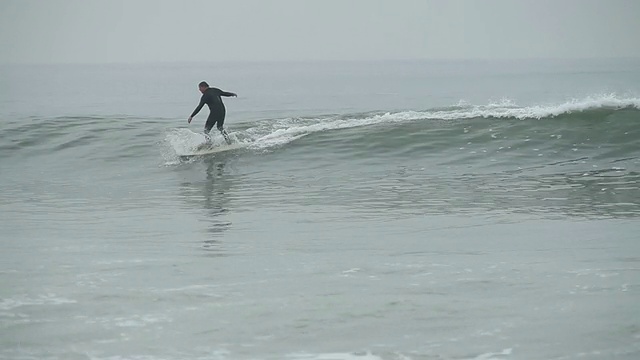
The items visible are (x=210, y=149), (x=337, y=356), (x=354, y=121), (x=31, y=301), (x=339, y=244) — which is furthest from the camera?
(x=354, y=121)

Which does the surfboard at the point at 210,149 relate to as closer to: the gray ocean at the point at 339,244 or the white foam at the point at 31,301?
the gray ocean at the point at 339,244

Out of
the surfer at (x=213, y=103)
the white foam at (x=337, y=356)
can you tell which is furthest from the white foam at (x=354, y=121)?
the white foam at (x=337, y=356)

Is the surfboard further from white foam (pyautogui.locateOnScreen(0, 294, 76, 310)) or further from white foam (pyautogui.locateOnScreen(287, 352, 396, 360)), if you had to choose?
white foam (pyautogui.locateOnScreen(287, 352, 396, 360))

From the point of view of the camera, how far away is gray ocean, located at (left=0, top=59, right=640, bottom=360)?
7012 millimetres

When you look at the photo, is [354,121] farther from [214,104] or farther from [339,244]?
[339,244]

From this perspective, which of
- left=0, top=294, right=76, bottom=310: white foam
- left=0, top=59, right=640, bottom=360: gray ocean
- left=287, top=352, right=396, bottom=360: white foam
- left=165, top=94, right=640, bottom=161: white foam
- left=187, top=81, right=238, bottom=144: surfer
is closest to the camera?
left=287, top=352, right=396, bottom=360: white foam

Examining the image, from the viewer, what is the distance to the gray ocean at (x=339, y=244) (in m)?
7.01

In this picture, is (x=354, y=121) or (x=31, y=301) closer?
(x=31, y=301)

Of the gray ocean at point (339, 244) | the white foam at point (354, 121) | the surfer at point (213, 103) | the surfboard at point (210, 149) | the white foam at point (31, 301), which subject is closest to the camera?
the gray ocean at point (339, 244)

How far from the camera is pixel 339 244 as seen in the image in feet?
35.7

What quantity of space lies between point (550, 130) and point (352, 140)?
194 inches

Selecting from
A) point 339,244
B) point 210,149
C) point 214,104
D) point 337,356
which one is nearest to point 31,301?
point 337,356

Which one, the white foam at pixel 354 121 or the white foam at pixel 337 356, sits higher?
the white foam at pixel 354 121

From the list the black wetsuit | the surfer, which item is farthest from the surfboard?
the black wetsuit
